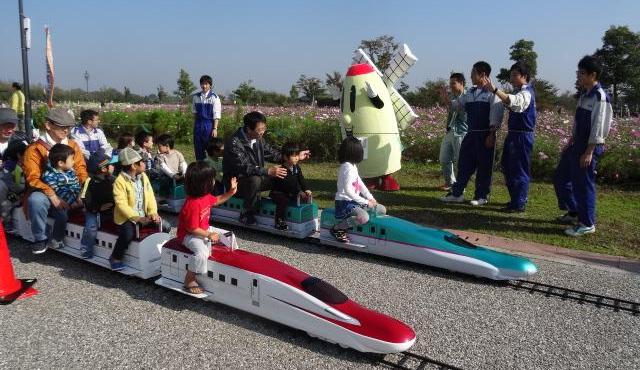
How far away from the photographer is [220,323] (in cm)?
408

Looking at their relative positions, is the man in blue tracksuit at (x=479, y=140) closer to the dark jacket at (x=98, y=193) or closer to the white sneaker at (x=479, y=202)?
the white sneaker at (x=479, y=202)

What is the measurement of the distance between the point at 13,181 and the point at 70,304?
2598 millimetres

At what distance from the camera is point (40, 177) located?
5402 millimetres

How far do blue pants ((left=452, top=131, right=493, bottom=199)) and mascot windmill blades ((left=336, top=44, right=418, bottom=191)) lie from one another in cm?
131

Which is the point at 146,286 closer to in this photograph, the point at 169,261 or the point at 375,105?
the point at 169,261

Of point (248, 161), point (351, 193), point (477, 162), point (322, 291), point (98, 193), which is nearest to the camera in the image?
point (322, 291)

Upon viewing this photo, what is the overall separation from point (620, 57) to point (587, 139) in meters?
36.1

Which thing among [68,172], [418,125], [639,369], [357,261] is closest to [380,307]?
[357,261]

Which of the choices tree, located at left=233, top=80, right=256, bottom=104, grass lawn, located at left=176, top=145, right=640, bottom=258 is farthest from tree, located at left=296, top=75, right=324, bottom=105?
grass lawn, located at left=176, top=145, right=640, bottom=258

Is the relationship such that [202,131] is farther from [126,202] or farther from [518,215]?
[518,215]

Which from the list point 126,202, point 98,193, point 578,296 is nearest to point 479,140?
point 578,296

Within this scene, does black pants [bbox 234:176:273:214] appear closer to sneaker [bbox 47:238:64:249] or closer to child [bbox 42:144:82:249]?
child [bbox 42:144:82:249]

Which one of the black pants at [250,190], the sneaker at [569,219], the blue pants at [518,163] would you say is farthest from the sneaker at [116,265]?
the sneaker at [569,219]

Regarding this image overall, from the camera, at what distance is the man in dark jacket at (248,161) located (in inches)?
253
